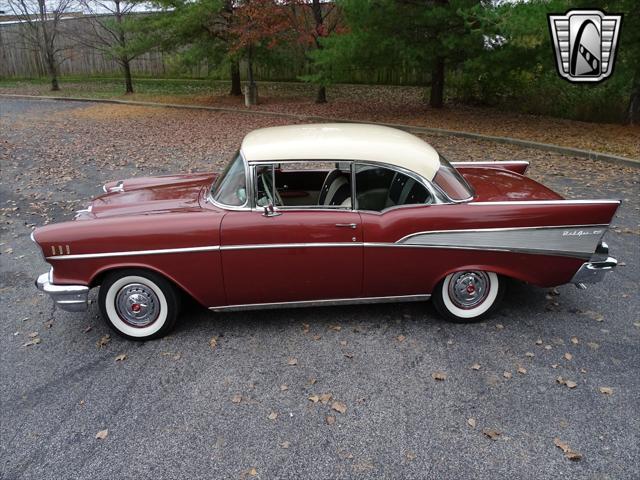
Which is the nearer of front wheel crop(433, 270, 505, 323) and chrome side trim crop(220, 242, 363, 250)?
chrome side trim crop(220, 242, 363, 250)

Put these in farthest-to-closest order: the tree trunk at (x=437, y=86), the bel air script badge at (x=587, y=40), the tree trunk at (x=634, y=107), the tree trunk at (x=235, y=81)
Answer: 1. the tree trunk at (x=235, y=81)
2. the tree trunk at (x=437, y=86)
3. the tree trunk at (x=634, y=107)
4. the bel air script badge at (x=587, y=40)

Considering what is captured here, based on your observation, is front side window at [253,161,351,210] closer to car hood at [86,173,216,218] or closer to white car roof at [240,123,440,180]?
white car roof at [240,123,440,180]

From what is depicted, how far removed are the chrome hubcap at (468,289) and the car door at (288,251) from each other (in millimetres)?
816

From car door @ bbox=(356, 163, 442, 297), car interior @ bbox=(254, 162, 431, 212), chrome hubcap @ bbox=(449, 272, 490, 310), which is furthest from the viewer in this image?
chrome hubcap @ bbox=(449, 272, 490, 310)

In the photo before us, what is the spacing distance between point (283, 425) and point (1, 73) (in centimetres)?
3171

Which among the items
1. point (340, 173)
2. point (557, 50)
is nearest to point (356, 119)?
point (557, 50)

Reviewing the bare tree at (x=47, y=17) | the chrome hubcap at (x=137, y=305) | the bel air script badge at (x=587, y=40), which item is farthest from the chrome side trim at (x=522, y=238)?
the bare tree at (x=47, y=17)

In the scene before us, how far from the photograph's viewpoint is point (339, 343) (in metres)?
3.97

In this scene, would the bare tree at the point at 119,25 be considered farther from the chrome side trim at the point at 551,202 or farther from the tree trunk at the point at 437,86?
the chrome side trim at the point at 551,202

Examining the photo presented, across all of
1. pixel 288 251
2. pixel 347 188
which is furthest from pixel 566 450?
pixel 347 188

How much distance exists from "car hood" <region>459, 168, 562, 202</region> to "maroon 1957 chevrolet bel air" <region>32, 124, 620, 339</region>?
7 cm

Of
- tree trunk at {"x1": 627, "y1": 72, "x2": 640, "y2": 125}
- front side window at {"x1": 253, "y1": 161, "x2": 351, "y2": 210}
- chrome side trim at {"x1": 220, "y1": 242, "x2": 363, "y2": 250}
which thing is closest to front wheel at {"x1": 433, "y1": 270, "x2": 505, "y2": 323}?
chrome side trim at {"x1": 220, "y1": 242, "x2": 363, "y2": 250}

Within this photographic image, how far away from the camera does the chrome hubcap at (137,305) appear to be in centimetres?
396

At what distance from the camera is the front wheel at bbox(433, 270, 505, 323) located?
4102mm
